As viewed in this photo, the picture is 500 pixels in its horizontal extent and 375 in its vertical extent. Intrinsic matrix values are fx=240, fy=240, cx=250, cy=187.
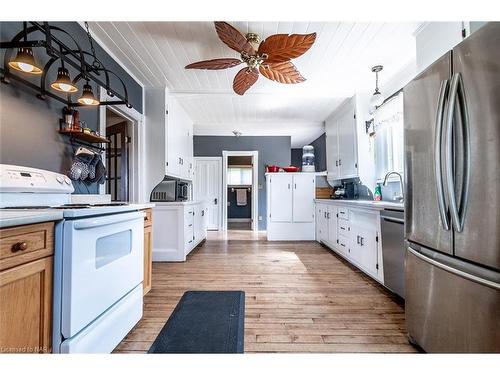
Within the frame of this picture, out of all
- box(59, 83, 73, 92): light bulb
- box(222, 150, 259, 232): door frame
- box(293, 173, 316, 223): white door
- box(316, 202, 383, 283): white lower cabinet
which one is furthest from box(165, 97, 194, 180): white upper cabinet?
box(316, 202, 383, 283): white lower cabinet

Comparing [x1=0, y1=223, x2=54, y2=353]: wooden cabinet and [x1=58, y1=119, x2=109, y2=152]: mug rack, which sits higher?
[x1=58, y1=119, x2=109, y2=152]: mug rack

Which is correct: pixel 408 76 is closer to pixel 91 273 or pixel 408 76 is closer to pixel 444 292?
pixel 444 292

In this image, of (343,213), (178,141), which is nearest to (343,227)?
(343,213)

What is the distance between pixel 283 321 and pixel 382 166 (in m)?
2.68

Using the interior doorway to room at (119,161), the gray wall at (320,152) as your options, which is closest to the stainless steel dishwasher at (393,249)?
the interior doorway to room at (119,161)

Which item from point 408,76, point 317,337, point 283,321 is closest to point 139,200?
point 283,321

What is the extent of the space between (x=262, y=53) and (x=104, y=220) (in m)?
1.91

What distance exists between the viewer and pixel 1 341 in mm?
854

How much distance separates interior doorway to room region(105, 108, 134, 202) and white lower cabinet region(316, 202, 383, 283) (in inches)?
118

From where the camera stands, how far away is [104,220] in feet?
4.28

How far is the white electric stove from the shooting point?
1081 millimetres

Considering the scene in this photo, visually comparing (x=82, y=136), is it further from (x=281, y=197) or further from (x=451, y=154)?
(x=281, y=197)

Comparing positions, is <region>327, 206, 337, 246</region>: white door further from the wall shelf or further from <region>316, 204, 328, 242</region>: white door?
the wall shelf

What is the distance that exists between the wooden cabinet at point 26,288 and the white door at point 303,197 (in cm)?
418
